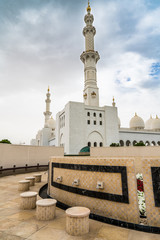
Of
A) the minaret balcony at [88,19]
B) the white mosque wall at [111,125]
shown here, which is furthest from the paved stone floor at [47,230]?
the minaret balcony at [88,19]

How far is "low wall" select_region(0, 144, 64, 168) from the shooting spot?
42.8 feet

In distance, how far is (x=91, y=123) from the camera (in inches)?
1299

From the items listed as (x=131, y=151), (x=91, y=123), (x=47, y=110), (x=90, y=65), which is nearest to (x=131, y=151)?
(x=131, y=151)

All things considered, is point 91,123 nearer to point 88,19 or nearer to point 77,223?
point 88,19

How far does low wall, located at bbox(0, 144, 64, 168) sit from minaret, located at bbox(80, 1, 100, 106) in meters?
22.2

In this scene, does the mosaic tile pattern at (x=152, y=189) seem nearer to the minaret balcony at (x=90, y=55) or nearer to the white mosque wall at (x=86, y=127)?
the white mosque wall at (x=86, y=127)

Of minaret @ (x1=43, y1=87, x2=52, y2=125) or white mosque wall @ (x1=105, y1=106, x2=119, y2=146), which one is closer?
white mosque wall @ (x1=105, y1=106, x2=119, y2=146)

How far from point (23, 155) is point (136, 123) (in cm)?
3520

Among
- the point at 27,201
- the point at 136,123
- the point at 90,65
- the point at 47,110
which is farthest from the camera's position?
the point at 47,110

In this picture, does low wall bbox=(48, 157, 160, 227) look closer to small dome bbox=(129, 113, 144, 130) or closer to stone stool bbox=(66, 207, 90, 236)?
stone stool bbox=(66, 207, 90, 236)

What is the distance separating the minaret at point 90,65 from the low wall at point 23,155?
2225cm

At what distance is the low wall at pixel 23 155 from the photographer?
42.8 ft

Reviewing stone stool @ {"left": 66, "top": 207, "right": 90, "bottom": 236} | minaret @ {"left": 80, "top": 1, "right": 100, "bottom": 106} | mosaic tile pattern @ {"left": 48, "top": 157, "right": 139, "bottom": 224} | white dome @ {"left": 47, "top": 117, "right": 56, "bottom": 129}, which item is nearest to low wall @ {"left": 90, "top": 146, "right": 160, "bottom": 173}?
mosaic tile pattern @ {"left": 48, "top": 157, "right": 139, "bottom": 224}

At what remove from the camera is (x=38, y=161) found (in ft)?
51.0
